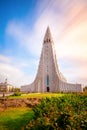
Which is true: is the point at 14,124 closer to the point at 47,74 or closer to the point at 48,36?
the point at 47,74

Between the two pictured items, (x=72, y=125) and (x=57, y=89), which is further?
(x=57, y=89)

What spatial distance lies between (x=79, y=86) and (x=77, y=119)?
44.2m

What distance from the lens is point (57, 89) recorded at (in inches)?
2235

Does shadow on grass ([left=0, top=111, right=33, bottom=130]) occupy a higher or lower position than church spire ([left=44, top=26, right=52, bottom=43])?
lower

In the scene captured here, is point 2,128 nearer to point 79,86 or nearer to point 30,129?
point 30,129

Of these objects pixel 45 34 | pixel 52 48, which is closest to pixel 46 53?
pixel 52 48

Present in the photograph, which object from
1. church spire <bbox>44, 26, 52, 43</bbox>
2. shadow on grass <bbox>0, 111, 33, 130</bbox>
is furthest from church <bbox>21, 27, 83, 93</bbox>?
shadow on grass <bbox>0, 111, 33, 130</bbox>

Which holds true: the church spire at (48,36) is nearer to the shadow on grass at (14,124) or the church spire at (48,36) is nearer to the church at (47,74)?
the church at (47,74)

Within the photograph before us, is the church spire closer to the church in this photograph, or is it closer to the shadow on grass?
the church

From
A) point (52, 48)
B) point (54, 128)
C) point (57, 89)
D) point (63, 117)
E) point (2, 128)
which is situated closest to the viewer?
point (54, 128)

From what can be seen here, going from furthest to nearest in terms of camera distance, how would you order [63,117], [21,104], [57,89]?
[57,89] < [21,104] < [63,117]

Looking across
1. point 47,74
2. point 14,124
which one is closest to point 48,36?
point 47,74

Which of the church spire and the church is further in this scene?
the church spire

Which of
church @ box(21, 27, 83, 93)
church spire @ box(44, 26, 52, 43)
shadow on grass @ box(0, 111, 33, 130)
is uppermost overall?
church spire @ box(44, 26, 52, 43)
